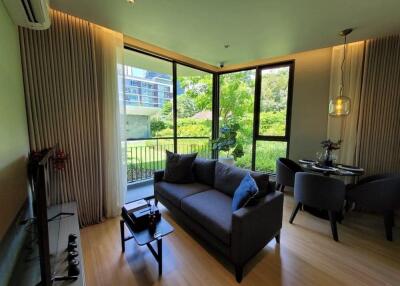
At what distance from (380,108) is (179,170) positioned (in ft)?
10.7

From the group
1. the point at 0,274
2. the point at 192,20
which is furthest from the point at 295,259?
the point at 192,20

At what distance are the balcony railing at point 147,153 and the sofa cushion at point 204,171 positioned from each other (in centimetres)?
130

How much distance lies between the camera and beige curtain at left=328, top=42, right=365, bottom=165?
114 inches

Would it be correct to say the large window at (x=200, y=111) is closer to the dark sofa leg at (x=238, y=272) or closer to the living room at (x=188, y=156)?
the living room at (x=188, y=156)

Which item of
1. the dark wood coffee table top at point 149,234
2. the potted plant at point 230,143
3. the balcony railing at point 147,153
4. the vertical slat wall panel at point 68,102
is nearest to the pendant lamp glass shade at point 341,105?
the potted plant at point 230,143

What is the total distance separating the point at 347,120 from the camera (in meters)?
3.04

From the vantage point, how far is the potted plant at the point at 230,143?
4199 millimetres

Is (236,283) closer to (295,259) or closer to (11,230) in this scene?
(295,259)

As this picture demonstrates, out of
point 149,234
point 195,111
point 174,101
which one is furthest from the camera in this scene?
point 195,111

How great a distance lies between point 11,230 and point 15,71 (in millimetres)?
1379

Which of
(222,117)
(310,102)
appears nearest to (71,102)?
(222,117)

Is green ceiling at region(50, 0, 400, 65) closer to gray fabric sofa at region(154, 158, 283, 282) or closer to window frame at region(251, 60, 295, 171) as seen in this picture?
window frame at region(251, 60, 295, 171)

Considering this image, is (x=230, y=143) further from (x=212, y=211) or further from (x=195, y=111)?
(x=212, y=211)

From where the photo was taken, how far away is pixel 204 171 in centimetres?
290
